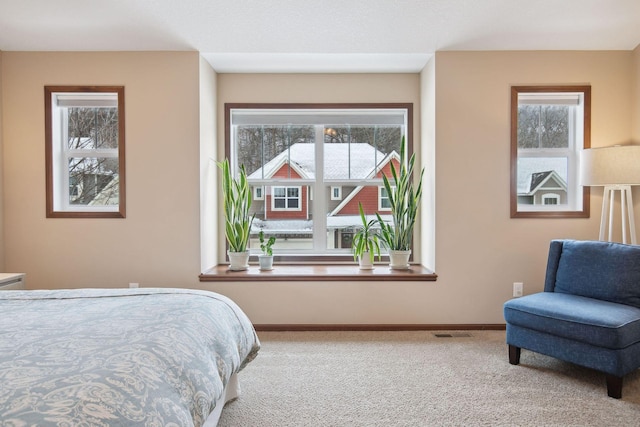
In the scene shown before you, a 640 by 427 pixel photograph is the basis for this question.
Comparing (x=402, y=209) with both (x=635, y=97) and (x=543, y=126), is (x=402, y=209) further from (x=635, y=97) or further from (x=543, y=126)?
(x=635, y=97)

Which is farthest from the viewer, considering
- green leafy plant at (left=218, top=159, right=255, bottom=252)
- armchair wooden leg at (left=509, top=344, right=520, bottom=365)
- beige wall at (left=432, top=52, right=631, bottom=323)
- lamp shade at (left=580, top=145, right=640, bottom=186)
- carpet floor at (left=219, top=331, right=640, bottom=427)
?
green leafy plant at (left=218, top=159, right=255, bottom=252)

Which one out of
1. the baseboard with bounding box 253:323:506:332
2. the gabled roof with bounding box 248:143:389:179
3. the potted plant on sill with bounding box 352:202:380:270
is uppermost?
the gabled roof with bounding box 248:143:389:179

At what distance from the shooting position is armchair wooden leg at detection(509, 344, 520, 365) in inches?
98.5

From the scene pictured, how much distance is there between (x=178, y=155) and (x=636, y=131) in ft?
12.5

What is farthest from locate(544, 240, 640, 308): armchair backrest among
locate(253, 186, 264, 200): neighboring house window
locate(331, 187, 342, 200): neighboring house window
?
locate(253, 186, 264, 200): neighboring house window

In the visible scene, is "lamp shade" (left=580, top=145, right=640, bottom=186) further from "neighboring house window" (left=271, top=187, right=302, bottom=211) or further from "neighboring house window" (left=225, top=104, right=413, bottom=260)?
"neighboring house window" (left=271, top=187, right=302, bottom=211)

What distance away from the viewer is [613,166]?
2.78 metres

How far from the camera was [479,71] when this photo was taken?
3.17m

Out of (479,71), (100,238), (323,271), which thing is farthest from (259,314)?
(479,71)

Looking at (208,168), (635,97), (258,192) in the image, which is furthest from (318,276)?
(635,97)

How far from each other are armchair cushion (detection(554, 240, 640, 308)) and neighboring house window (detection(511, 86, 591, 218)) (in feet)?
2.41

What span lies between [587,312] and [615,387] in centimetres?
41

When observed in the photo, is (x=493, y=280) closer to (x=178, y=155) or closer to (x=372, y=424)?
(x=372, y=424)

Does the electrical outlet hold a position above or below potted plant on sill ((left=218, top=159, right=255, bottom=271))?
below
